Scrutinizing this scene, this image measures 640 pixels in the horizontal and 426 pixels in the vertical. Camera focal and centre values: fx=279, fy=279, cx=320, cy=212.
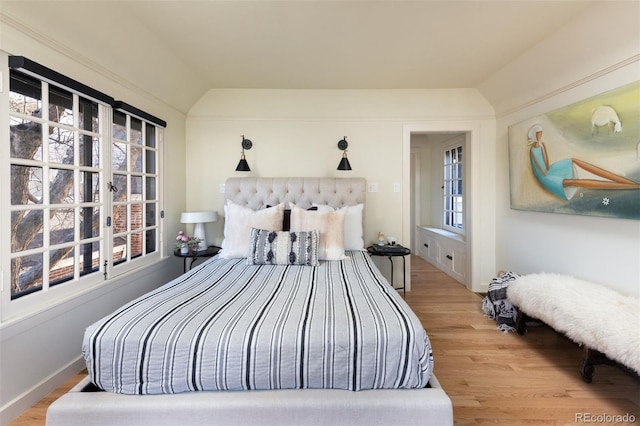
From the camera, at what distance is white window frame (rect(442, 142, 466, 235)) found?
14.5 ft

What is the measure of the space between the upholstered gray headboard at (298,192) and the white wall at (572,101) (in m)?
1.78

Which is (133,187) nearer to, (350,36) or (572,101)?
(350,36)

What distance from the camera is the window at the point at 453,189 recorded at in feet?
14.5

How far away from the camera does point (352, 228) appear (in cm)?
296

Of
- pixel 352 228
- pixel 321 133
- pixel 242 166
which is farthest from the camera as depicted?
pixel 321 133

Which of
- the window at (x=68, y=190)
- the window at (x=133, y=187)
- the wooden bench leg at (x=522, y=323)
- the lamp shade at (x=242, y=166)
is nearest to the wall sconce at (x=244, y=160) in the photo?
the lamp shade at (x=242, y=166)

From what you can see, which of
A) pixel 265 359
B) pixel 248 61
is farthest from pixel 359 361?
pixel 248 61

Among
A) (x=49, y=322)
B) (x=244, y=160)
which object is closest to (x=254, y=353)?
(x=49, y=322)

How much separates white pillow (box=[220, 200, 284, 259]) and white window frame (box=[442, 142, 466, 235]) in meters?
3.04

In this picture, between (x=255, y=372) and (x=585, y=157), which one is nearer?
(x=255, y=372)

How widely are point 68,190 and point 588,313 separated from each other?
353 cm

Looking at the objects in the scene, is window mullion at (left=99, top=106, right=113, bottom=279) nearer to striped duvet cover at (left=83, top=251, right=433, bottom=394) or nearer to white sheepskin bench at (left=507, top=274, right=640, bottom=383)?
striped duvet cover at (left=83, top=251, right=433, bottom=394)

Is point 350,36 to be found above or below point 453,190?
above

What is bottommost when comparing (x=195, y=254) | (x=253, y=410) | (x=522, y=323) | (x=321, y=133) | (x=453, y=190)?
(x=522, y=323)
